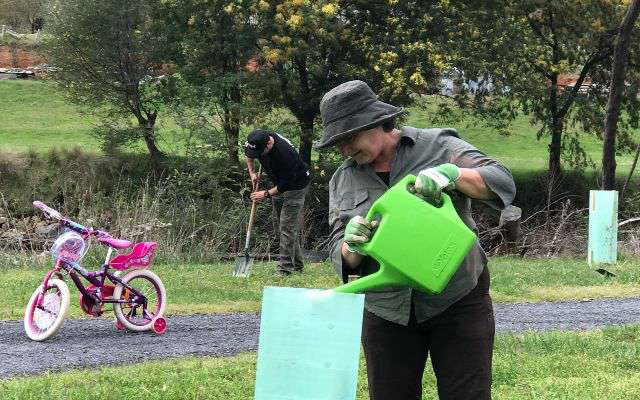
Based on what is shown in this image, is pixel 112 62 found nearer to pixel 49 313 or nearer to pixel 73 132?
pixel 73 132

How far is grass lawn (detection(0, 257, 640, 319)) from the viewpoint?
350 inches

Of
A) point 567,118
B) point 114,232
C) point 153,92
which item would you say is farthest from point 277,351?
point 567,118

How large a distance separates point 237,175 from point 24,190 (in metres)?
5.39

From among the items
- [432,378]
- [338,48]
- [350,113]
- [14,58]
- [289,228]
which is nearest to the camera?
[350,113]

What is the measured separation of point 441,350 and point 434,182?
2.53 ft

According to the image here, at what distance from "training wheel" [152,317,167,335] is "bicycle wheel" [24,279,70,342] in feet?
2.54

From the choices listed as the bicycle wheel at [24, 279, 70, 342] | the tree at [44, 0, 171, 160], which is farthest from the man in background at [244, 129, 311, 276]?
the tree at [44, 0, 171, 160]

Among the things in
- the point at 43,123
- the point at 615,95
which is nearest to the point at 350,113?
the point at 615,95

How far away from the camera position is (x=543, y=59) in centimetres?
2303

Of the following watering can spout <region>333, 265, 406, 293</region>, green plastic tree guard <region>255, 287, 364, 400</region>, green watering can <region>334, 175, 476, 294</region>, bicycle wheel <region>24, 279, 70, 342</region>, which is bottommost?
bicycle wheel <region>24, 279, 70, 342</region>

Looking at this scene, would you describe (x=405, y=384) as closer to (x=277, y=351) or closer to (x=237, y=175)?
(x=277, y=351)

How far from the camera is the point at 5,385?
Result: 520 centimetres

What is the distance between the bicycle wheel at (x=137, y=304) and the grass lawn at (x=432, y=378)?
4.41 ft

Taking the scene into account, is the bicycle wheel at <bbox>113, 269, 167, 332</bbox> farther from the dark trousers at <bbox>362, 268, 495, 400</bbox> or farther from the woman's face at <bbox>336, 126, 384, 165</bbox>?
the woman's face at <bbox>336, 126, 384, 165</bbox>
